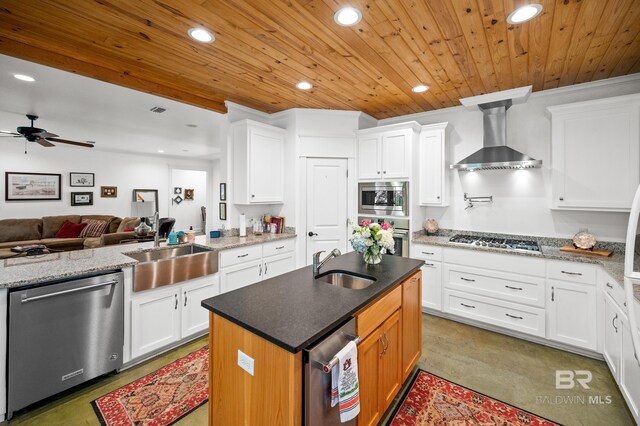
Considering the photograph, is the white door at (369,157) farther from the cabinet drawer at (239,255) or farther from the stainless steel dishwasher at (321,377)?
the stainless steel dishwasher at (321,377)

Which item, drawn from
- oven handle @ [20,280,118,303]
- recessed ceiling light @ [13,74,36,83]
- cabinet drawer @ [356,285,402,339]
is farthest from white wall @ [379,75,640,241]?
recessed ceiling light @ [13,74,36,83]

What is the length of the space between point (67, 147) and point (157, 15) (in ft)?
22.7

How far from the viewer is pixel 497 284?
9.80ft

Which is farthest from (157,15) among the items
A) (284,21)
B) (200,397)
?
(200,397)

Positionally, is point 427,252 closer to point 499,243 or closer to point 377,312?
point 499,243

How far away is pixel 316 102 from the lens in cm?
354

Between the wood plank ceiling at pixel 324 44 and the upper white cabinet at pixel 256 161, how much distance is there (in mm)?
561

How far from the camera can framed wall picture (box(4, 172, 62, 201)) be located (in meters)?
6.02

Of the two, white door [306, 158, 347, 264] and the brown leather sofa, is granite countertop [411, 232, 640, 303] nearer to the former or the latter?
white door [306, 158, 347, 264]

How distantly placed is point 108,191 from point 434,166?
7987 millimetres

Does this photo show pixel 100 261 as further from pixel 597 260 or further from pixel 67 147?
pixel 67 147

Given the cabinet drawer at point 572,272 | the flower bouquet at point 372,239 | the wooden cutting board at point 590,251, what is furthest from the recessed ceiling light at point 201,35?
the wooden cutting board at point 590,251

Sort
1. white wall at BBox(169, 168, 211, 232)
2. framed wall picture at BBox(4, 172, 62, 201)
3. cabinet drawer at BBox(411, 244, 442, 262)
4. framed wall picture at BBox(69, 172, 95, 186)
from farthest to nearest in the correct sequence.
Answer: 1. white wall at BBox(169, 168, 211, 232)
2. framed wall picture at BBox(69, 172, 95, 186)
3. framed wall picture at BBox(4, 172, 62, 201)
4. cabinet drawer at BBox(411, 244, 442, 262)

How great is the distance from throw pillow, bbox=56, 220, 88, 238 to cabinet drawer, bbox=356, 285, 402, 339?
7.24m
